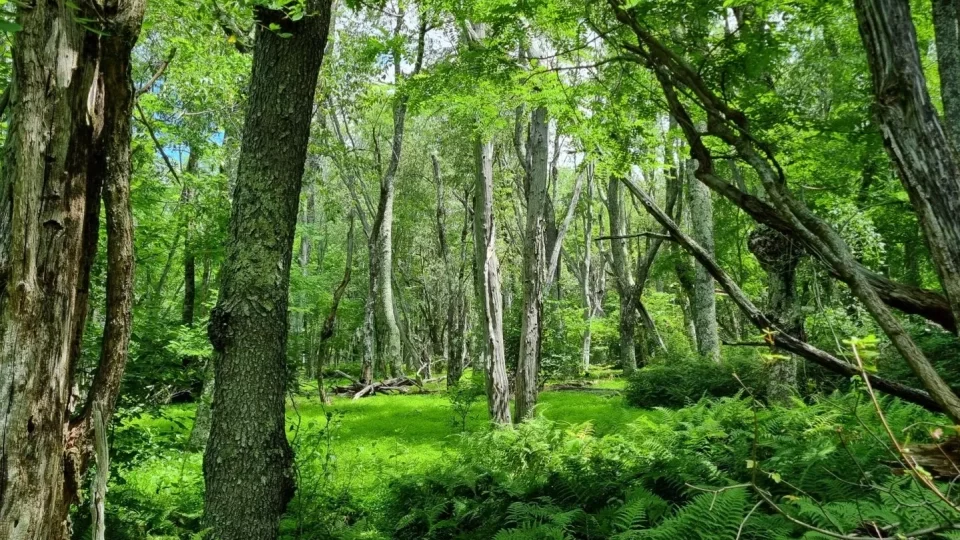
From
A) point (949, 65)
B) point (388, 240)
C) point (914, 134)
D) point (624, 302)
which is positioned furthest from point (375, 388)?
point (914, 134)

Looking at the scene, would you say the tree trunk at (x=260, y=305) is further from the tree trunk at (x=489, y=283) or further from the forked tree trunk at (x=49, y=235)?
the tree trunk at (x=489, y=283)

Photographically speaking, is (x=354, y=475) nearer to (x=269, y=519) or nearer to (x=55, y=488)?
(x=269, y=519)

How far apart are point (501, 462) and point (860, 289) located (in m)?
4.80

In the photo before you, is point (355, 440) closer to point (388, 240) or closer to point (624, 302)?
point (388, 240)

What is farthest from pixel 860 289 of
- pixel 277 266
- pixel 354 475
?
pixel 354 475

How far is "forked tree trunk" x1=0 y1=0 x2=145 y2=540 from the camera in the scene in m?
1.74

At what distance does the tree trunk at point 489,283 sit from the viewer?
338 inches

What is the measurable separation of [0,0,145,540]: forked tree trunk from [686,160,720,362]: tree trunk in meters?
11.3

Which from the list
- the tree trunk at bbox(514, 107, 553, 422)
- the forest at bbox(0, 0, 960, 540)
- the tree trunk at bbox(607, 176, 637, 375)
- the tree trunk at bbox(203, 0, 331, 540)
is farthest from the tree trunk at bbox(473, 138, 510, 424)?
the tree trunk at bbox(607, 176, 637, 375)

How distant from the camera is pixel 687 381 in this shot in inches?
474

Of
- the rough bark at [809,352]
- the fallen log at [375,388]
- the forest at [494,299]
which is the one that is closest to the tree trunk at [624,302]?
the fallen log at [375,388]

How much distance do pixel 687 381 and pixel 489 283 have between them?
5.64 meters

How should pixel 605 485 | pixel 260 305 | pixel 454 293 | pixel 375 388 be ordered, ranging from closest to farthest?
pixel 260 305, pixel 605 485, pixel 375 388, pixel 454 293

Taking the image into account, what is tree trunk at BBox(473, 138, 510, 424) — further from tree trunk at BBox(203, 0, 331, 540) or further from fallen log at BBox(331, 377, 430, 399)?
fallen log at BBox(331, 377, 430, 399)
